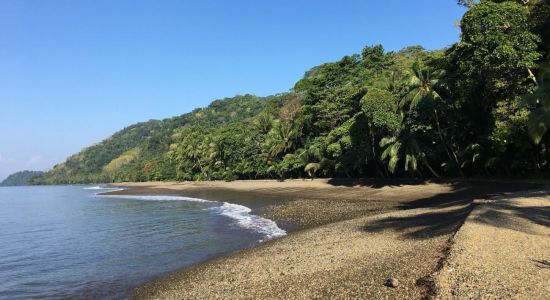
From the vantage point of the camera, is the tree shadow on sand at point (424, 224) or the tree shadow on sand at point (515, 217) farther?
the tree shadow on sand at point (424, 224)

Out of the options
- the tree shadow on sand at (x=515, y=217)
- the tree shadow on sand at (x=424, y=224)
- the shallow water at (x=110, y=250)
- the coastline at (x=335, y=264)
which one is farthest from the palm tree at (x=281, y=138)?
the tree shadow on sand at (x=515, y=217)

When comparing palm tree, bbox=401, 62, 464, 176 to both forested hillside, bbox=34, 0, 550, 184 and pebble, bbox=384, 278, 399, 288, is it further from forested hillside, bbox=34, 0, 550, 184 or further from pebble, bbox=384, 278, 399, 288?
pebble, bbox=384, 278, 399, 288

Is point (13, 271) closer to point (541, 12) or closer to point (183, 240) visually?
point (183, 240)

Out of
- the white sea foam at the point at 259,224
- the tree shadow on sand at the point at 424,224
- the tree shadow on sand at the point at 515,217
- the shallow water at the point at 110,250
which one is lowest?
the shallow water at the point at 110,250

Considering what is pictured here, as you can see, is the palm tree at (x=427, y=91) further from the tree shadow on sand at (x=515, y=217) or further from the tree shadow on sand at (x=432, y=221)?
the tree shadow on sand at (x=515, y=217)

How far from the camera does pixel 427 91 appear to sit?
31094 mm

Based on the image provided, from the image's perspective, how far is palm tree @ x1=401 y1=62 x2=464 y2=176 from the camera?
101ft

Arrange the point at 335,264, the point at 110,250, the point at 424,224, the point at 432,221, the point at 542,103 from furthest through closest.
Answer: the point at 110,250 → the point at 542,103 → the point at 432,221 → the point at 424,224 → the point at 335,264

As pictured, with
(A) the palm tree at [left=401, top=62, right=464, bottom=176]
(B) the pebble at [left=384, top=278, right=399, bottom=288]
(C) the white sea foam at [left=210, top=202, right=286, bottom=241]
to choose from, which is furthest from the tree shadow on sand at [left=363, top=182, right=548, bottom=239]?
(A) the palm tree at [left=401, top=62, right=464, bottom=176]

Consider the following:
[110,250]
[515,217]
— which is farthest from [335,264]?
[110,250]

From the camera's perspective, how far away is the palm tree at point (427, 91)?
3075 centimetres

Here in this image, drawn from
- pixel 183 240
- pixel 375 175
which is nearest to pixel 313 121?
pixel 375 175

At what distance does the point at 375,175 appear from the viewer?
143ft

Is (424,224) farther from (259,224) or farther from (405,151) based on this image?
(405,151)
